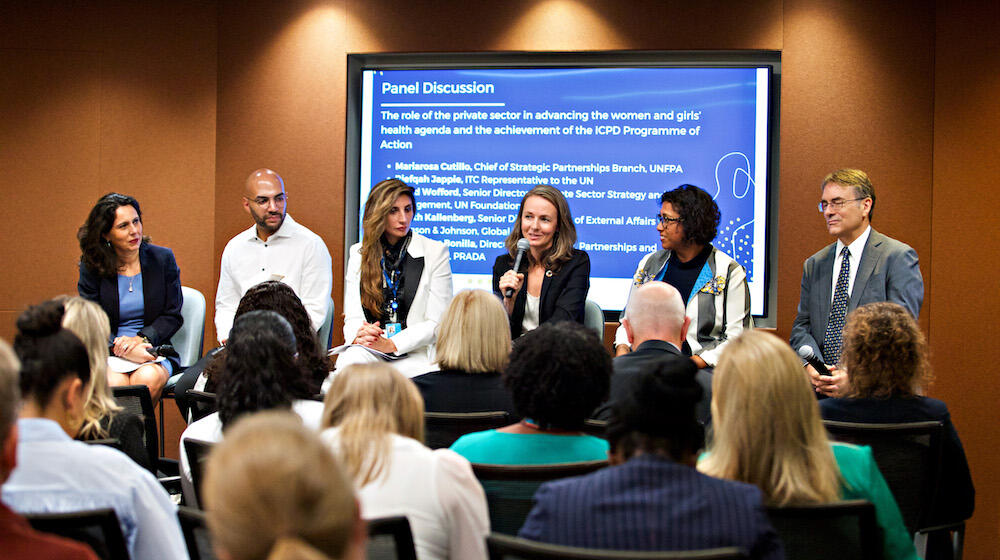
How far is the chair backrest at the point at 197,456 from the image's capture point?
2250mm

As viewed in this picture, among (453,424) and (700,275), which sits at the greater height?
(700,275)

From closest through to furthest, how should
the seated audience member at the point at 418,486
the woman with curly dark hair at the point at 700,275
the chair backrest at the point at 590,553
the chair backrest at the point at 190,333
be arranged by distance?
1. the chair backrest at the point at 590,553
2. the seated audience member at the point at 418,486
3. the woman with curly dark hair at the point at 700,275
4. the chair backrest at the point at 190,333

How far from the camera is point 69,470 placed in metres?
1.68

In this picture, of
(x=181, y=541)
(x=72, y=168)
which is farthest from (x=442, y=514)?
(x=72, y=168)

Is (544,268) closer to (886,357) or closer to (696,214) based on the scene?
(696,214)

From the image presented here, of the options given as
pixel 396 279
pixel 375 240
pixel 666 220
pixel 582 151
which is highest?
pixel 582 151

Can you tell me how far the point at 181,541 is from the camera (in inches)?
71.3

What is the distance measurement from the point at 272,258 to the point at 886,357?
3536mm

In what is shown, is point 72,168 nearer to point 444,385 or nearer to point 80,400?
point 444,385

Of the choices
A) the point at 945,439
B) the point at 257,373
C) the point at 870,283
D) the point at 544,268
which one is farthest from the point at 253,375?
the point at 870,283

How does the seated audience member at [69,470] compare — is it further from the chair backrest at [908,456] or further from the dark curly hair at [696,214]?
the dark curly hair at [696,214]

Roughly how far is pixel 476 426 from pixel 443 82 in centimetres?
358

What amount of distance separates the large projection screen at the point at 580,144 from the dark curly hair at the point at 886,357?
275 centimetres

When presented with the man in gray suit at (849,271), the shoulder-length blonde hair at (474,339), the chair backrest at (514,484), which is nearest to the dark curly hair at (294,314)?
the shoulder-length blonde hair at (474,339)
